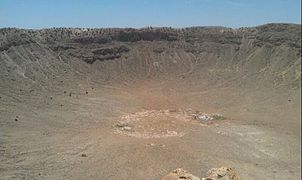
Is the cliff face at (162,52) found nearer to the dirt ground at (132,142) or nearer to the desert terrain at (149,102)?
the desert terrain at (149,102)

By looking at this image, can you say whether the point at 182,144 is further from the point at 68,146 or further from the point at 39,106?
the point at 39,106

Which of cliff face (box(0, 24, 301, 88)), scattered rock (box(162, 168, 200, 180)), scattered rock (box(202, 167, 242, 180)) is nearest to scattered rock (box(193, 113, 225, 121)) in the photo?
cliff face (box(0, 24, 301, 88))

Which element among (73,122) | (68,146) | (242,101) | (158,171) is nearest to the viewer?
(158,171)

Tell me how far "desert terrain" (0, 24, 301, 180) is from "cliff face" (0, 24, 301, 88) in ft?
0.56

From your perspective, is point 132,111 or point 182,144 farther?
point 132,111

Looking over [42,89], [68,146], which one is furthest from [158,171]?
[42,89]

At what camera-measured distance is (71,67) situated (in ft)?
204

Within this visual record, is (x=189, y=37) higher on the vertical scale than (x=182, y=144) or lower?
higher

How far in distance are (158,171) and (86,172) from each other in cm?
499

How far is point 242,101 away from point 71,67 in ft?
75.6

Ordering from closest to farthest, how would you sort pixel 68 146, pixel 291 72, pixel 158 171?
pixel 158 171 → pixel 68 146 → pixel 291 72

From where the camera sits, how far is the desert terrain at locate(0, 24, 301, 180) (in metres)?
34.2

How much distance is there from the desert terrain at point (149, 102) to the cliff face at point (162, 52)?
0.56 feet

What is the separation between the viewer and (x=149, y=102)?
55281mm
